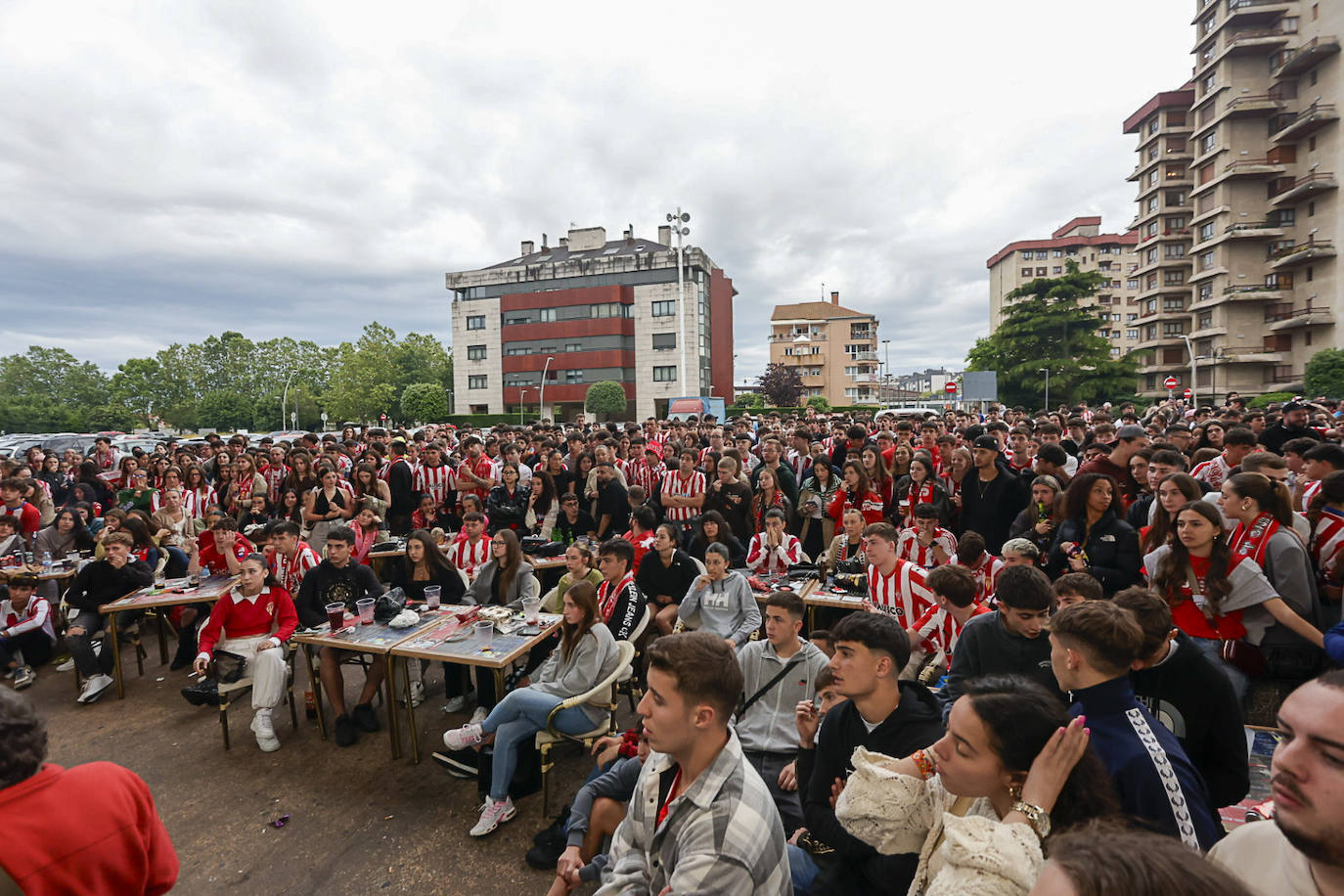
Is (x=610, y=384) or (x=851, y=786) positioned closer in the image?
(x=851, y=786)

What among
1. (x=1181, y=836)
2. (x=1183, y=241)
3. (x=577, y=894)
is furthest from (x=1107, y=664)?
(x=1183, y=241)

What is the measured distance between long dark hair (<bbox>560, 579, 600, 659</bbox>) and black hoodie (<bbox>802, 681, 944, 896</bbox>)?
2.06 m

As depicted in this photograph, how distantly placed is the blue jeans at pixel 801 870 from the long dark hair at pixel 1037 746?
58.7 inches

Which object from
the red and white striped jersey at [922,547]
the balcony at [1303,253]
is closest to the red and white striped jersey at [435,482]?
the red and white striped jersey at [922,547]

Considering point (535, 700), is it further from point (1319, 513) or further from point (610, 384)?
point (610, 384)

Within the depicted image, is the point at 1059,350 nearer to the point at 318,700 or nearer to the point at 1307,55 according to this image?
the point at 1307,55

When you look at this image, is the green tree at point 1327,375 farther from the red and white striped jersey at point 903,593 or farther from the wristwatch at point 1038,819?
the wristwatch at point 1038,819

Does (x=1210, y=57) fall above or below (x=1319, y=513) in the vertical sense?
above

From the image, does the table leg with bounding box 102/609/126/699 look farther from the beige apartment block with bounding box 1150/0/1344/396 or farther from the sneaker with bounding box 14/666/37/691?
the beige apartment block with bounding box 1150/0/1344/396

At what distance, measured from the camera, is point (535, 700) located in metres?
4.18

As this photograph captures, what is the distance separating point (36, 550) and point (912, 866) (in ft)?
33.7

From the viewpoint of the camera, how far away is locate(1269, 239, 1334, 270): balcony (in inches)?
1362

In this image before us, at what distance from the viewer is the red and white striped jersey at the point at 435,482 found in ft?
31.6

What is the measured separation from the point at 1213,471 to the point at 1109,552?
105 inches
